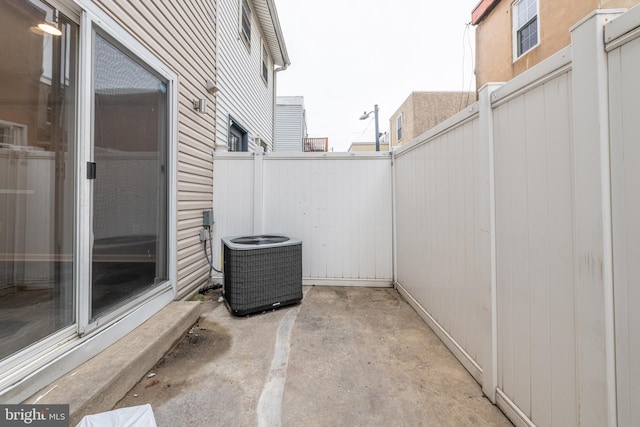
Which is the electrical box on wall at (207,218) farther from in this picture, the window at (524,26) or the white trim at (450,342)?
the window at (524,26)

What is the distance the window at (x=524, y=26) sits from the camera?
5504 mm

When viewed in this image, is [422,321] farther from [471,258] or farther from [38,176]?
[38,176]

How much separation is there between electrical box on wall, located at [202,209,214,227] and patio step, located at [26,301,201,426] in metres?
1.45

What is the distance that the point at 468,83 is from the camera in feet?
26.4

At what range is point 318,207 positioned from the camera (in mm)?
3943

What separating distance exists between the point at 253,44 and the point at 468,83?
6470mm

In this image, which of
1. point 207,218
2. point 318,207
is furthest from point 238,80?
point 318,207

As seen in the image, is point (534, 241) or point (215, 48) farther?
point (215, 48)

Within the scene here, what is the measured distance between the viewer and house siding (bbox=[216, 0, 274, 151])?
423 cm

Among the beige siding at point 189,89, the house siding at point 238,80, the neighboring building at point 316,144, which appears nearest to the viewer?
the beige siding at point 189,89

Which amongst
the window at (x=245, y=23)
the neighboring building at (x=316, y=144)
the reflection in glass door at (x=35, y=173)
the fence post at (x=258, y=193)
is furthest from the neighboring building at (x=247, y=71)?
the neighboring building at (x=316, y=144)

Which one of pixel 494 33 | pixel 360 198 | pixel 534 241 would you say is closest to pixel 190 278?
pixel 360 198

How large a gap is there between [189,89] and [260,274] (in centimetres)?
244

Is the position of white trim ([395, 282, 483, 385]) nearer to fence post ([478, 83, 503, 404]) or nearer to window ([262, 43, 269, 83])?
fence post ([478, 83, 503, 404])
